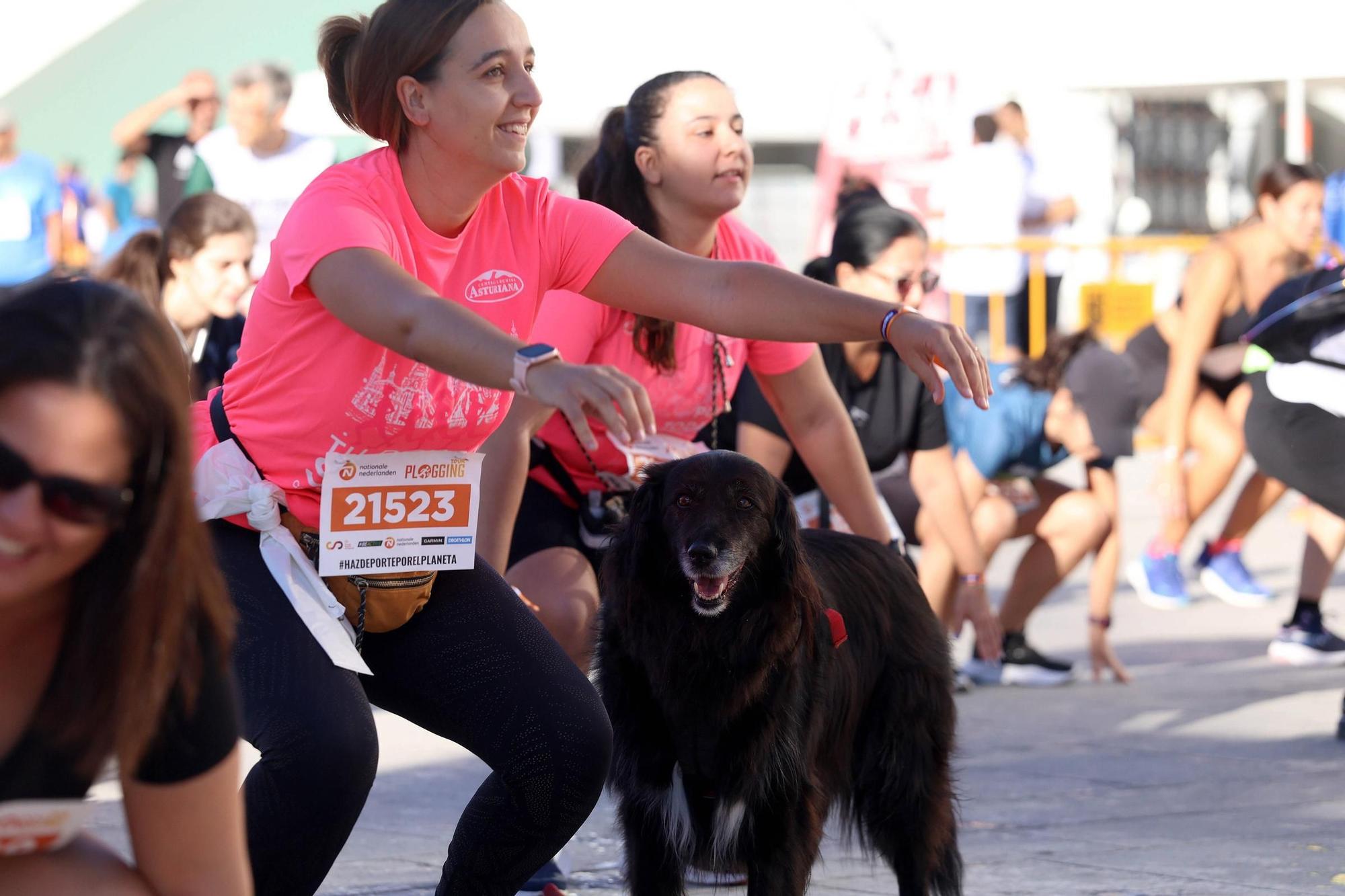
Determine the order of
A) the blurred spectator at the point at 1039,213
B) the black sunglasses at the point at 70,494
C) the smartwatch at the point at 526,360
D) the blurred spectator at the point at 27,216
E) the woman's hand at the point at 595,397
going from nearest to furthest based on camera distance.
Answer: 1. the black sunglasses at the point at 70,494
2. the woman's hand at the point at 595,397
3. the smartwatch at the point at 526,360
4. the blurred spectator at the point at 27,216
5. the blurred spectator at the point at 1039,213

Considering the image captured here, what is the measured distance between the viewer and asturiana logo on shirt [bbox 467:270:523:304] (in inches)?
130

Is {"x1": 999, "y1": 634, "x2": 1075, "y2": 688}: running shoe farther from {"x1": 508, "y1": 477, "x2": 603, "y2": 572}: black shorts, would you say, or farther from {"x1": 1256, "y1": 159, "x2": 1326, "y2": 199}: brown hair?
{"x1": 508, "y1": 477, "x2": 603, "y2": 572}: black shorts

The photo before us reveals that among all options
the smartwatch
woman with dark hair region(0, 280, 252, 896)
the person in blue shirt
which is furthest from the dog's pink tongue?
the person in blue shirt

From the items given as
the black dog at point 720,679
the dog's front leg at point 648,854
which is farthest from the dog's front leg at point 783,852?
the dog's front leg at point 648,854

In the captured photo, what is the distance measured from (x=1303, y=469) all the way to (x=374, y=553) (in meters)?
3.85

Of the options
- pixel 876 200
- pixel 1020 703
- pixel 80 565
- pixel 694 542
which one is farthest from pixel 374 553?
pixel 1020 703

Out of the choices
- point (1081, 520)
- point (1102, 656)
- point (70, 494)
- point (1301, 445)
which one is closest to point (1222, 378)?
point (1081, 520)

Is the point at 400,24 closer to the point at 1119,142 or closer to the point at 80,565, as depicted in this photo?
the point at 80,565

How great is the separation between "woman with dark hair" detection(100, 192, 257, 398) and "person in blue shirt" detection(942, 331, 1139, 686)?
310 cm

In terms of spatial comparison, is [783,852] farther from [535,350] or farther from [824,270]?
[824,270]

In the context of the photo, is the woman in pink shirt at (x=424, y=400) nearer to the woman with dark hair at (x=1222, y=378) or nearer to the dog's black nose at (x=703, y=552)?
the dog's black nose at (x=703, y=552)

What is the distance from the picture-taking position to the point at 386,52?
3.25m

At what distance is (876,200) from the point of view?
6.44 meters

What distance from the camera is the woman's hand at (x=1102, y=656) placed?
7645 millimetres
